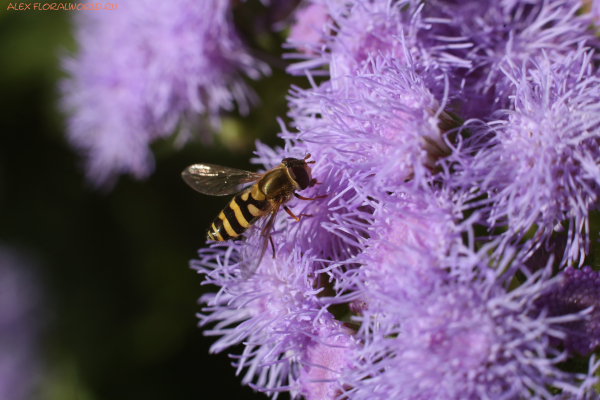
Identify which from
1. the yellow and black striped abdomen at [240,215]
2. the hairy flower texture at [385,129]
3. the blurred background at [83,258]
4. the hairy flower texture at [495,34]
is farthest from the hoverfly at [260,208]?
the blurred background at [83,258]

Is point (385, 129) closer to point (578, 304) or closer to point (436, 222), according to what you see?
point (436, 222)

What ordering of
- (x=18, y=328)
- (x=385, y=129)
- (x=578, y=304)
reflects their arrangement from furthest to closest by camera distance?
1. (x=18, y=328)
2. (x=385, y=129)
3. (x=578, y=304)

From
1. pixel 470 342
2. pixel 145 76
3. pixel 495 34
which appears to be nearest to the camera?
pixel 470 342

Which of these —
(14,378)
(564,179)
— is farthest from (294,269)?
(14,378)

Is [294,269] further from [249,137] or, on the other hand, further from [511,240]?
[249,137]

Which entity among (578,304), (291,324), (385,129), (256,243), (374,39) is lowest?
(291,324)

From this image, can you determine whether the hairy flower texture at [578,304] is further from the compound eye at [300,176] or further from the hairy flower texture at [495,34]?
the compound eye at [300,176]

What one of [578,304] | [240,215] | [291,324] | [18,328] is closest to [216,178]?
[240,215]

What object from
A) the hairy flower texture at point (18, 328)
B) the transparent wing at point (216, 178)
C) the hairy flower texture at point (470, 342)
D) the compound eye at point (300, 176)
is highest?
the compound eye at point (300, 176)
